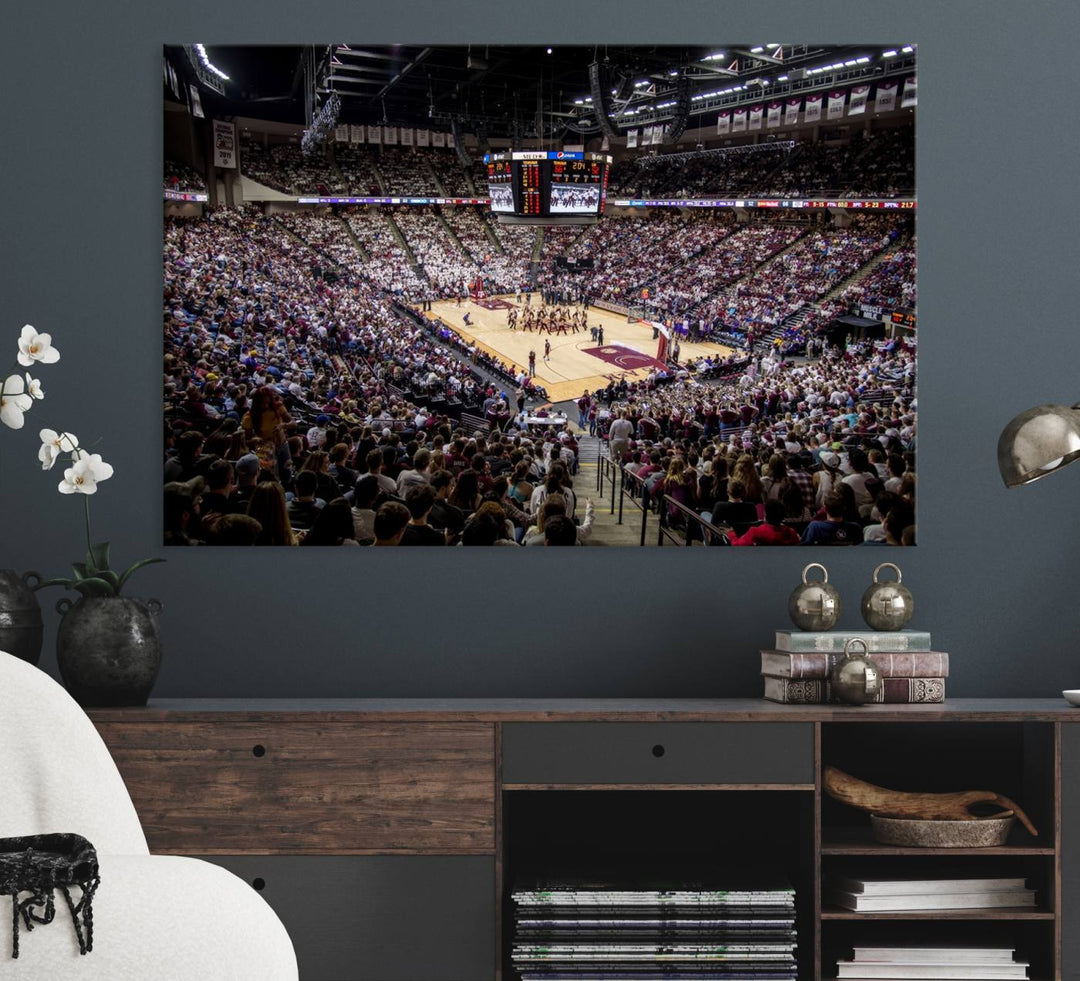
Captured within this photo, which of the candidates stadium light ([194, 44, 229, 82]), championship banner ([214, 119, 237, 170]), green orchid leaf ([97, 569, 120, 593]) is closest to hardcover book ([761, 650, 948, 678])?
green orchid leaf ([97, 569, 120, 593])

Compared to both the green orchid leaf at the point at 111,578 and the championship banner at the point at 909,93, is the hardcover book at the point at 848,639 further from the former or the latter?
the green orchid leaf at the point at 111,578

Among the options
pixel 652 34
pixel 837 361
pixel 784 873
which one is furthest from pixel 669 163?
pixel 784 873

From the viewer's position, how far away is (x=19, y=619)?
8.67ft

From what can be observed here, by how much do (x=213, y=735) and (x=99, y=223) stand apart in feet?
4.59

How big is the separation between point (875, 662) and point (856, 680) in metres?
0.11

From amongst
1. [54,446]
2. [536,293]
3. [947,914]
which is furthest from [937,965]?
[54,446]

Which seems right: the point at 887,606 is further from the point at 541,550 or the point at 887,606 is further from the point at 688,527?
the point at 541,550

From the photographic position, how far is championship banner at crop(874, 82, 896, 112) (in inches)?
120

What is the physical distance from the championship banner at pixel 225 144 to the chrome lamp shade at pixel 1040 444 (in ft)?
6.48

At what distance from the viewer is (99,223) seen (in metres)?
3.08

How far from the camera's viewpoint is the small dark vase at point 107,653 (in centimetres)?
260

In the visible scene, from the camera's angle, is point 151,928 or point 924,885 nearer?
point 151,928

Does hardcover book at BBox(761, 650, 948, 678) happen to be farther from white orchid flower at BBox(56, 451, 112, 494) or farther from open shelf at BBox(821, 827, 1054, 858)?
white orchid flower at BBox(56, 451, 112, 494)

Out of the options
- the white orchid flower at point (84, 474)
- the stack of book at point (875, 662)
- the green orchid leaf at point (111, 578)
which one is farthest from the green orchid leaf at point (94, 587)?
the stack of book at point (875, 662)
